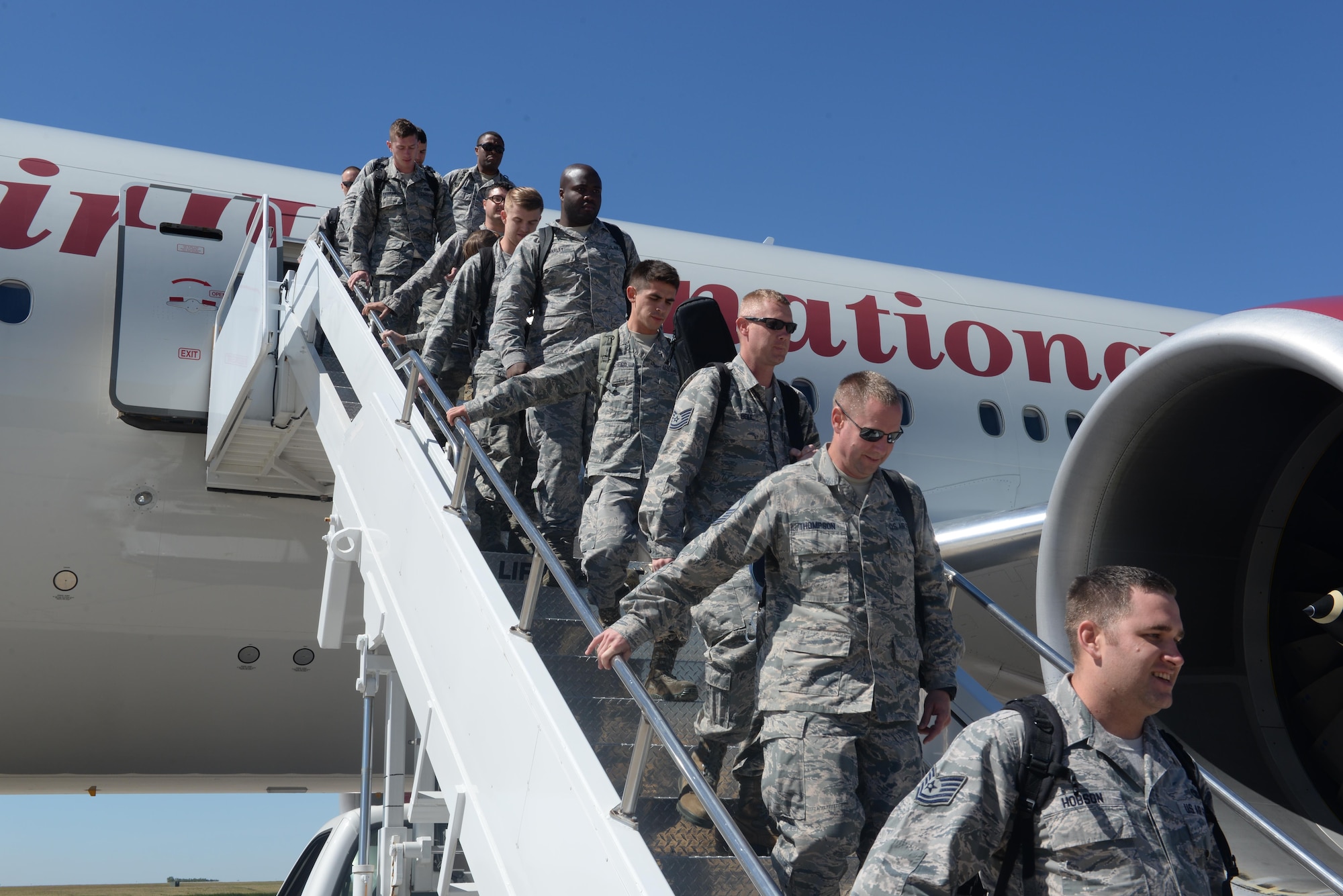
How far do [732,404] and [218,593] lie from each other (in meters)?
3.97

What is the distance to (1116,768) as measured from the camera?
1844 mm

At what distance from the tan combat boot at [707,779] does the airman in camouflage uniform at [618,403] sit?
2.58 ft

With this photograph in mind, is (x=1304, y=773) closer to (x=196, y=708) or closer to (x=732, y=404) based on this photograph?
(x=732, y=404)

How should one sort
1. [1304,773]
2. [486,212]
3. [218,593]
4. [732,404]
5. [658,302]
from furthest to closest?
[218,593]
[486,212]
[1304,773]
[658,302]
[732,404]

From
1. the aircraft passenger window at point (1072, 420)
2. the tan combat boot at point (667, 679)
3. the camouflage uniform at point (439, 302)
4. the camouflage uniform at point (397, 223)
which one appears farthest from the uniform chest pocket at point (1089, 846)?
the aircraft passenger window at point (1072, 420)

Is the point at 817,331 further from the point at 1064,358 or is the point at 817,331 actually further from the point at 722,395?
the point at 722,395

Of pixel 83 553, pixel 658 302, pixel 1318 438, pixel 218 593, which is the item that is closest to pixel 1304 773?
pixel 1318 438

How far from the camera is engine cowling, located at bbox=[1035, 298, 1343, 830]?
4.46 metres

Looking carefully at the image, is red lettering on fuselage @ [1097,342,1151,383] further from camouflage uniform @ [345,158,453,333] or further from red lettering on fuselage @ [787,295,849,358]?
camouflage uniform @ [345,158,453,333]

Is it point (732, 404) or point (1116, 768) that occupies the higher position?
point (732, 404)

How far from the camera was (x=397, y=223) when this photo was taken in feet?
20.8

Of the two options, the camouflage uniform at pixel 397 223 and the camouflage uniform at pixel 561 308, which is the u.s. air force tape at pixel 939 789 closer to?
the camouflage uniform at pixel 561 308

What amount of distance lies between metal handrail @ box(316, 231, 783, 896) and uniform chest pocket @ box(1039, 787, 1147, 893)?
1.52ft

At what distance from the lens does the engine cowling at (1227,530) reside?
446cm
